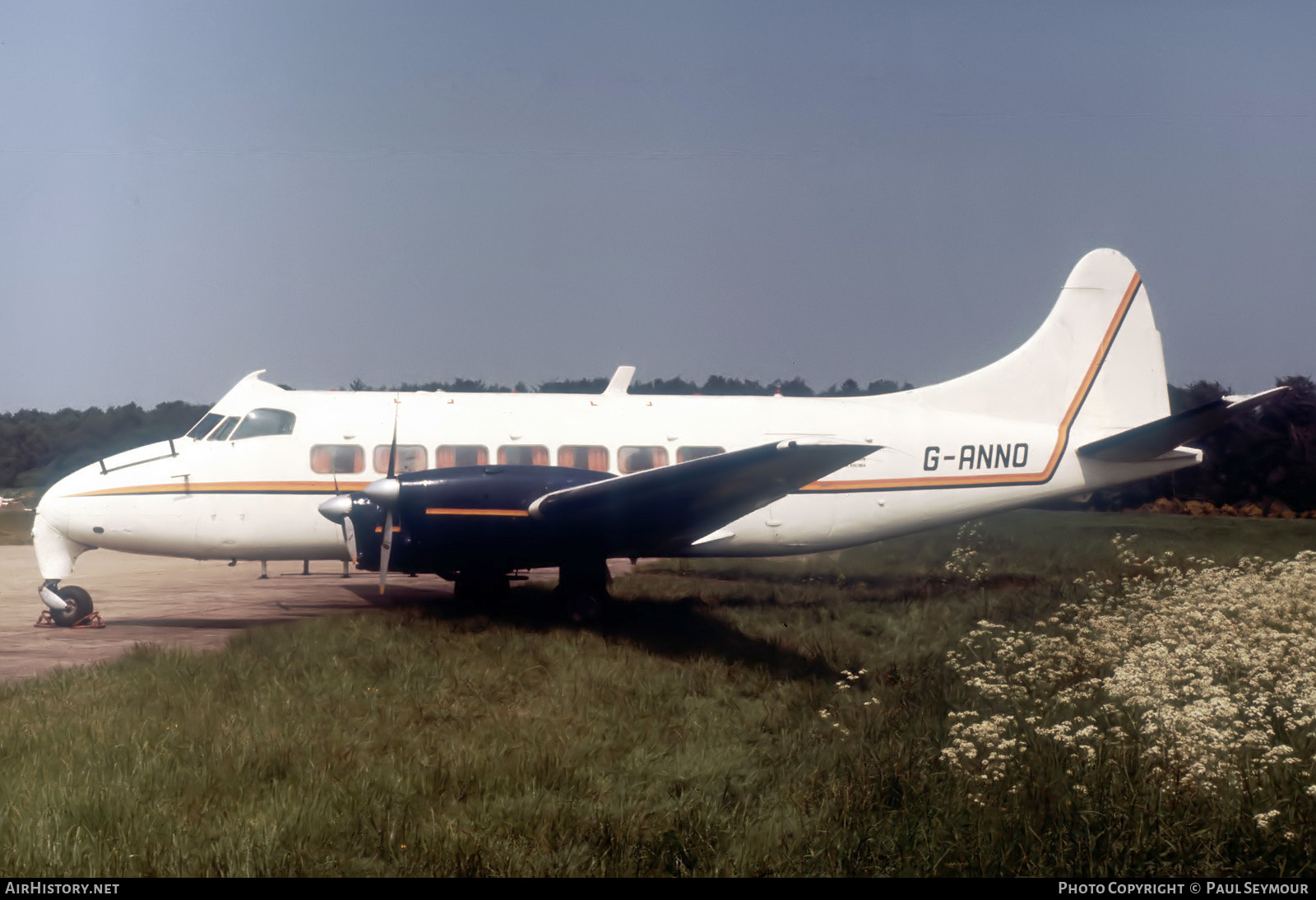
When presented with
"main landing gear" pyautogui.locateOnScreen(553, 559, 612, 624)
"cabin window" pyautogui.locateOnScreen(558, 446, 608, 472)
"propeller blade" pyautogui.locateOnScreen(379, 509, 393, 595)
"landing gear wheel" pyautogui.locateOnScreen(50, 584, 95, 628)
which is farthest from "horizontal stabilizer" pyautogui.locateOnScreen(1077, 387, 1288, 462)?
"landing gear wheel" pyautogui.locateOnScreen(50, 584, 95, 628)

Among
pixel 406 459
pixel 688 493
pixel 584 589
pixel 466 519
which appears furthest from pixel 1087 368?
pixel 406 459

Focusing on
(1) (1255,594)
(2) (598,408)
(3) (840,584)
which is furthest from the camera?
(3) (840,584)

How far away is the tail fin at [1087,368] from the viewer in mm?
14797

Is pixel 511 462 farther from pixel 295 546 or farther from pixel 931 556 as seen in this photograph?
pixel 931 556

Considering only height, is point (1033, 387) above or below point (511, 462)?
above

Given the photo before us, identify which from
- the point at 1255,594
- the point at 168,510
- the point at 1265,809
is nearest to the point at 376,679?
the point at 168,510

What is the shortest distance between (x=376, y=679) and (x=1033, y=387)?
1100cm

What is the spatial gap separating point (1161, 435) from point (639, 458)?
753 cm

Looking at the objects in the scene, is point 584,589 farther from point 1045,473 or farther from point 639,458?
point 1045,473

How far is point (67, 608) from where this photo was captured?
11.9m

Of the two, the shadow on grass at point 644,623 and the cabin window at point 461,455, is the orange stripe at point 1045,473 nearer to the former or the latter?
the shadow on grass at point 644,623

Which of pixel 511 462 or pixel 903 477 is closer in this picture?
pixel 511 462

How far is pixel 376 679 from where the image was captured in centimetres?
854

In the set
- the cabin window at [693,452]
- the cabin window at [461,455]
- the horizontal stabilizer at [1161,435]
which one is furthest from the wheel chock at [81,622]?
the horizontal stabilizer at [1161,435]
